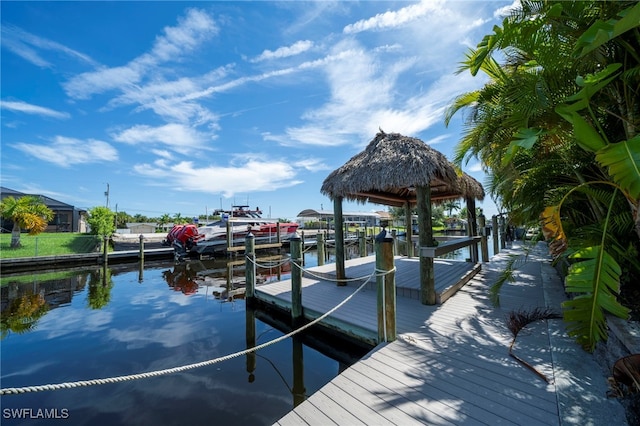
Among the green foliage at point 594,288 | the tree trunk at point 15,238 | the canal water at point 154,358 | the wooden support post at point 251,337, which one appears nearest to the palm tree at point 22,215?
the tree trunk at point 15,238

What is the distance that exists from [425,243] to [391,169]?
167cm

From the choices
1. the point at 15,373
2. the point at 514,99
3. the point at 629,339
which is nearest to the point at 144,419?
the point at 15,373

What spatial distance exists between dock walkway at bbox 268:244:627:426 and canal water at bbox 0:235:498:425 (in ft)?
3.67

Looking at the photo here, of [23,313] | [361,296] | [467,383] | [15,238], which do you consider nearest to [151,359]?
[361,296]

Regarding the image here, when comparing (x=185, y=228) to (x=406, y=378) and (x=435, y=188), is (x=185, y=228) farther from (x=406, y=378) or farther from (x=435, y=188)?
(x=406, y=378)

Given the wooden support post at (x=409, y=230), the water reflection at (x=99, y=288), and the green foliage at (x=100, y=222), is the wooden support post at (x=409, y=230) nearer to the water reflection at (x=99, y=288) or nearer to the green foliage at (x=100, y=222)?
the water reflection at (x=99, y=288)

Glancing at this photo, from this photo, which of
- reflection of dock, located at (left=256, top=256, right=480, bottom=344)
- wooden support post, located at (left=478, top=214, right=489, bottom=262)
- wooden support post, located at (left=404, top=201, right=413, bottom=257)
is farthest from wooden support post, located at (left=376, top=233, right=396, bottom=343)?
wooden support post, located at (left=404, top=201, right=413, bottom=257)

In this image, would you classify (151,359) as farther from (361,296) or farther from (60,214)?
(60,214)

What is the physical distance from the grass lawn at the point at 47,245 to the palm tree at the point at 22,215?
50cm

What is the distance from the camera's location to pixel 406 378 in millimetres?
2836

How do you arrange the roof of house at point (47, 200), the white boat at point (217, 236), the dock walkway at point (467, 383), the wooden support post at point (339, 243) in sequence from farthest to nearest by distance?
the roof of house at point (47, 200), the white boat at point (217, 236), the wooden support post at point (339, 243), the dock walkway at point (467, 383)

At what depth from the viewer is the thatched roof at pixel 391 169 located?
542cm

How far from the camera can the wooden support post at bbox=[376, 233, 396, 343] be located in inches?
A: 143

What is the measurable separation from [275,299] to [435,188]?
21.0 feet
